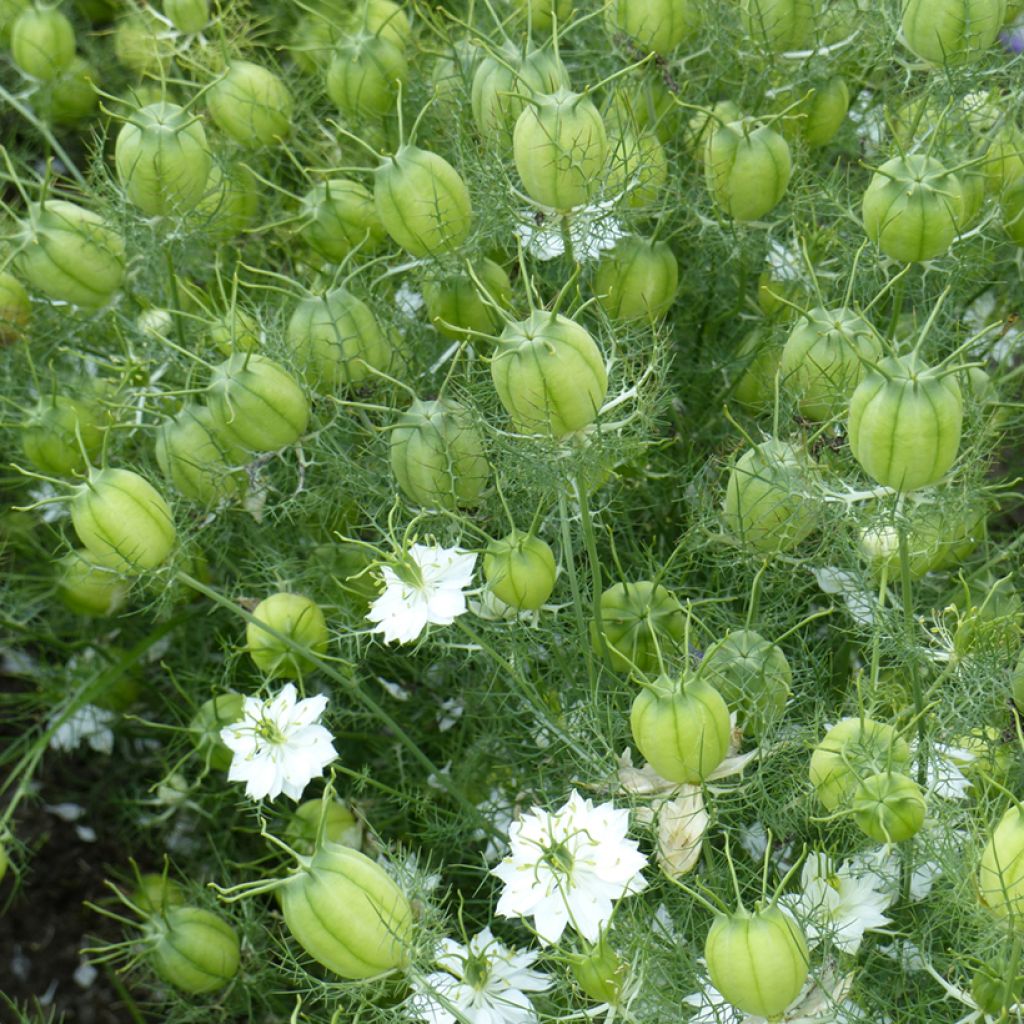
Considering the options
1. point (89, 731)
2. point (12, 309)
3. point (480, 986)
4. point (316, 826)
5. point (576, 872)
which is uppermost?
point (12, 309)

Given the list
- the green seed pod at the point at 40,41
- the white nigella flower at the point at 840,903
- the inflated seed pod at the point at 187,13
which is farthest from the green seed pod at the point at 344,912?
the green seed pod at the point at 40,41

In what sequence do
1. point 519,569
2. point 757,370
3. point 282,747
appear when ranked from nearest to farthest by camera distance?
point 519,569, point 282,747, point 757,370

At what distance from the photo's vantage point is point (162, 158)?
1719mm

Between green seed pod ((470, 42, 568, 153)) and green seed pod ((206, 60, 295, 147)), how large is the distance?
381mm

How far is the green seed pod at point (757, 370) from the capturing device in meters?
1.74

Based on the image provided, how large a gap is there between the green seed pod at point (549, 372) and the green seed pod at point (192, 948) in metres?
0.83

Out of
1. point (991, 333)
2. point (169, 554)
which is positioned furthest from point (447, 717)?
point (991, 333)

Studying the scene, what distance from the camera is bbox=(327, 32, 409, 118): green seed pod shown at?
183 centimetres

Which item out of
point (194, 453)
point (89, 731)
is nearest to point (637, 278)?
point (194, 453)

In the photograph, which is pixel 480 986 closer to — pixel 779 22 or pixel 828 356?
pixel 828 356

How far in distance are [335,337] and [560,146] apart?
1.15 feet

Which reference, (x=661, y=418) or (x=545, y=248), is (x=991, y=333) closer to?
(x=661, y=418)

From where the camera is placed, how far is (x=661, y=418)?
6.22 feet

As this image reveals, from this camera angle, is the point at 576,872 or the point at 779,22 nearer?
the point at 576,872
